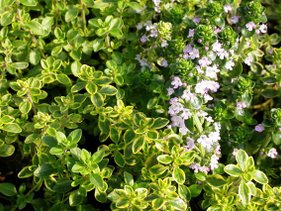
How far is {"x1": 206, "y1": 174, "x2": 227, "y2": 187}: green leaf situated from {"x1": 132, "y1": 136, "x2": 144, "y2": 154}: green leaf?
0.32m

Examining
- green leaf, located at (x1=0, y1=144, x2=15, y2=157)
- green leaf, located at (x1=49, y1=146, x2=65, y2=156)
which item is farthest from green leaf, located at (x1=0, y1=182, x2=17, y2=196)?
green leaf, located at (x1=49, y1=146, x2=65, y2=156)

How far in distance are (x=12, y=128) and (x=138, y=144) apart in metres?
0.54

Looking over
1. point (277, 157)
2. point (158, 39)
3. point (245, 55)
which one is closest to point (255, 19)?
point (245, 55)

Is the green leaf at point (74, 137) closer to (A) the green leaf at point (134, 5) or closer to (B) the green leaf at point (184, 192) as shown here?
(B) the green leaf at point (184, 192)

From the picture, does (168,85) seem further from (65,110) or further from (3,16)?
(3,16)

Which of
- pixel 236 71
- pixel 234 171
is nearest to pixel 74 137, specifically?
pixel 234 171

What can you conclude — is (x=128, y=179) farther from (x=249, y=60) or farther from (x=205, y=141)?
(x=249, y=60)

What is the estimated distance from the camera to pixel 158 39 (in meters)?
2.48

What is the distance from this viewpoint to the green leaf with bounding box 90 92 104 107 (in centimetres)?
222

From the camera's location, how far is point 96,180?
1.99 metres

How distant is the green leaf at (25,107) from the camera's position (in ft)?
7.47

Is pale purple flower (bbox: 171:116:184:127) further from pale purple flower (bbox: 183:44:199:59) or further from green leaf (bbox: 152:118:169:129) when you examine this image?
pale purple flower (bbox: 183:44:199:59)

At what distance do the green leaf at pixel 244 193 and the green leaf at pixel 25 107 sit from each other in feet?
3.15

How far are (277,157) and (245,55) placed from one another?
0.53 metres
